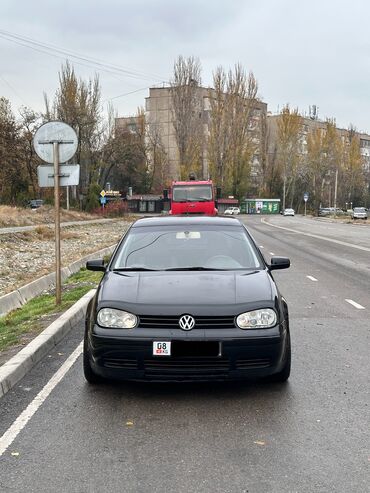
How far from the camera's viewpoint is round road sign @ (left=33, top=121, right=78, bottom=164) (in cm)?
862

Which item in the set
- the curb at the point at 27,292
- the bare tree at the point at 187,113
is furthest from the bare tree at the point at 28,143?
the curb at the point at 27,292

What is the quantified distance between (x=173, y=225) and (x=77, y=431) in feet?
9.75

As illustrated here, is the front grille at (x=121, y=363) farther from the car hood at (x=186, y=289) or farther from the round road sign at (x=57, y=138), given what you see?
the round road sign at (x=57, y=138)

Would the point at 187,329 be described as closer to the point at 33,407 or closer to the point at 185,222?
the point at 33,407

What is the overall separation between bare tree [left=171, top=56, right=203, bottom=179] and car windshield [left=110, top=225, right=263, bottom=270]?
67.8 meters

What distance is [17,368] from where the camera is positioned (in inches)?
203

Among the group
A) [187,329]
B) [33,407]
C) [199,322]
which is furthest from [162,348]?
[33,407]

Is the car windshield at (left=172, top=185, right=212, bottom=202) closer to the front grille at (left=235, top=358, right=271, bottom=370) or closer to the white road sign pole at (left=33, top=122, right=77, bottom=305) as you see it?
the white road sign pole at (left=33, top=122, right=77, bottom=305)

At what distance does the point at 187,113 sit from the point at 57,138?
219ft

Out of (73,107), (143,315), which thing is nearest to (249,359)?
(143,315)

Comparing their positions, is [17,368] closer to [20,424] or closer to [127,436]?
[20,424]

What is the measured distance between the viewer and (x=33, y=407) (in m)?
4.47

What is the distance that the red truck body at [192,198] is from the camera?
2678 cm

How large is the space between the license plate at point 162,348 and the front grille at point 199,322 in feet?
0.44
